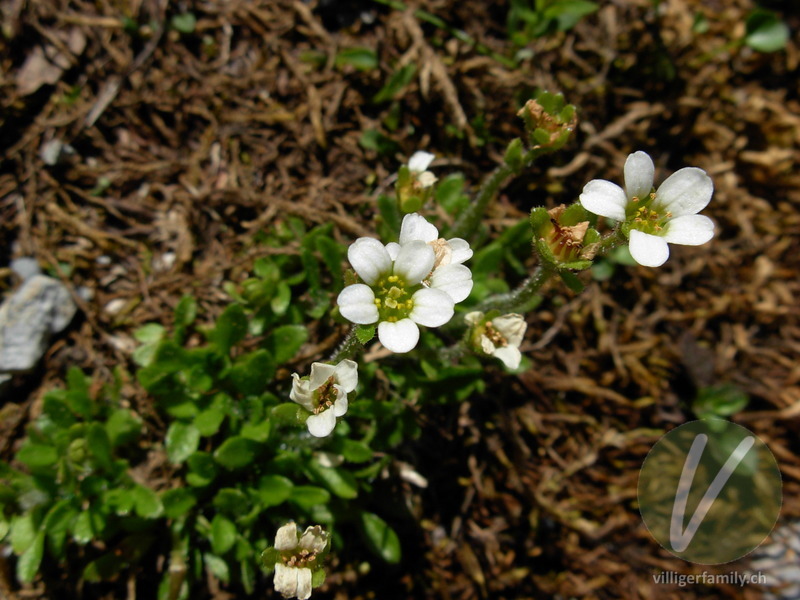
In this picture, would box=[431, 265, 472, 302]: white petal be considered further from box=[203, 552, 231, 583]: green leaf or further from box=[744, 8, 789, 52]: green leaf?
box=[744, 8, 789, 52]: green leaf

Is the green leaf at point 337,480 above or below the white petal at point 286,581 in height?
below

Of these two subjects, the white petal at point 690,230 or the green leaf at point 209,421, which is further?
the green leaf at point 209,421

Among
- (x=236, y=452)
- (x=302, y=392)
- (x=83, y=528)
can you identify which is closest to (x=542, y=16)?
(x=302, y=392)

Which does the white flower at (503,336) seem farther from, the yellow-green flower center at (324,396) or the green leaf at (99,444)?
the green leaf at (99,444)

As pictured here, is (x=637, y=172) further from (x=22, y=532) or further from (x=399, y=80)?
(x=22, y=532)

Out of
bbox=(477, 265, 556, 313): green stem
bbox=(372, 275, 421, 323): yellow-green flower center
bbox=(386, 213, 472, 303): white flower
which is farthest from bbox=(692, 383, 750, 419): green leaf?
bbox=(372, 275, 421, 323): yellow-green flower center

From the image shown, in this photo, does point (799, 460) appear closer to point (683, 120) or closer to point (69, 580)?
point (683, 120)

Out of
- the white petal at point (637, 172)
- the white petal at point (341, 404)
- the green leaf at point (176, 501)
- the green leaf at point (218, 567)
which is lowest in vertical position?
the green leaf at point (218, 567)

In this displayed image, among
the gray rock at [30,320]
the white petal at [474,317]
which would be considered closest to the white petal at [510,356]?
the white petal at [474,317]

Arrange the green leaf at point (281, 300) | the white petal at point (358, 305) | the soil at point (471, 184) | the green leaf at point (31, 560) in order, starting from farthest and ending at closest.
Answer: the soil at point (471, 184) → the green leaf at point (281, 300) → the green leaf at point (31, 560) → the white petal at point (358, 305)
